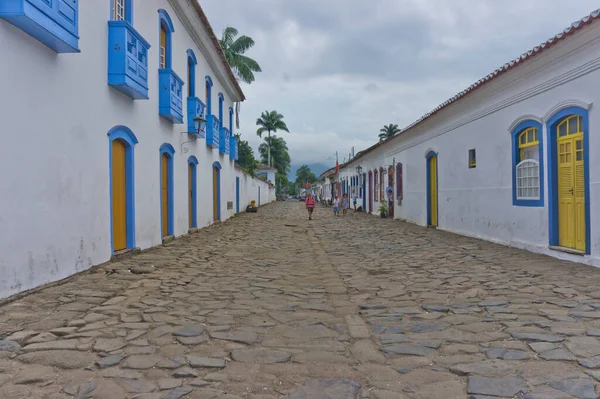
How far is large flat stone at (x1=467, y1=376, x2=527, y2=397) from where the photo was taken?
114 inches

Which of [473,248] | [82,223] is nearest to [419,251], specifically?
[473,248]

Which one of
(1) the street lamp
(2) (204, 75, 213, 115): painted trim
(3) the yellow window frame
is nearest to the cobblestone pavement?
Result: (3) the yellow window frame

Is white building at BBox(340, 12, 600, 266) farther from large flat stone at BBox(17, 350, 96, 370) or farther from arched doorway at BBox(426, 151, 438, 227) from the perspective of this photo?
large flat stone at BBox(17, 350, 96, 370)

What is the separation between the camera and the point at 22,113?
16.5ft

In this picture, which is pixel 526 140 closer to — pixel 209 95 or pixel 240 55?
pixel 209 95

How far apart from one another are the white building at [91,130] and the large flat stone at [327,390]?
3.58 meters

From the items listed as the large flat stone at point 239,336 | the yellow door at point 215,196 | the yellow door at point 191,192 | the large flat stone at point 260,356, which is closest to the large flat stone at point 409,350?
the large flat stone at point 260,356

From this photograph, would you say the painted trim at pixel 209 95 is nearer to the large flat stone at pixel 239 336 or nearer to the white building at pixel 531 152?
the white building at pixel 531 152

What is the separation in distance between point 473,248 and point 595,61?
14.1 feet

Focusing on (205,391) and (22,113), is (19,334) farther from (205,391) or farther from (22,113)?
(22,113)

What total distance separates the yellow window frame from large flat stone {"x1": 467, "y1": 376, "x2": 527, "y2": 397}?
686cm

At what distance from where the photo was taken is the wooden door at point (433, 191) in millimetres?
14922

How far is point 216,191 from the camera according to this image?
17031 millimetres

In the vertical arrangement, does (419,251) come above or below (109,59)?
below
